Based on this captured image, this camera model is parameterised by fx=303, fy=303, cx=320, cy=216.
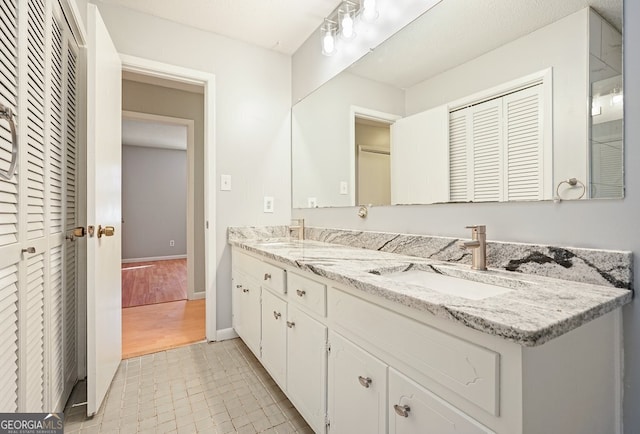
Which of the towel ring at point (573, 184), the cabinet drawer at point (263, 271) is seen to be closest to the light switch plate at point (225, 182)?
the cabinet drawer at point (263, 271)

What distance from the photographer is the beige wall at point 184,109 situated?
3176mm

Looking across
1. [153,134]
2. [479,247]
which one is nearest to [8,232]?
[479,247]

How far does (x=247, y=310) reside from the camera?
1.93 metres

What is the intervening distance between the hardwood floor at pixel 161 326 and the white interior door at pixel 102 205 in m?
0.38

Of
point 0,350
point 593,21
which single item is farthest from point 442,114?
point 0,350

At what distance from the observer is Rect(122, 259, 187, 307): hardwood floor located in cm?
343

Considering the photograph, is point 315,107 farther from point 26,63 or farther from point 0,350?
point 0,350

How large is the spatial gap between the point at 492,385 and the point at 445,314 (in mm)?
148

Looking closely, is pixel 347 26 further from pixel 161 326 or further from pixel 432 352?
pixel 161 326

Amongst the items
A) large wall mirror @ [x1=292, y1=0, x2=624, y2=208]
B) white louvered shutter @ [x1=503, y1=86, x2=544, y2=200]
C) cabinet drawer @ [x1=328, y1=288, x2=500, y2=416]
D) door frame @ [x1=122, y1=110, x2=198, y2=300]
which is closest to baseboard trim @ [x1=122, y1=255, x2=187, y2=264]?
door frame @ [x1=122, y1=110, x2=198, y2=300]

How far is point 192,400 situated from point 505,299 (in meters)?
1.54

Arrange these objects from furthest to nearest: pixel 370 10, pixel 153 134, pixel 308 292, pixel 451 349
Answer: pixel 153 134 → pixel 370 10 → pixel 308 292 → pixel 451 349

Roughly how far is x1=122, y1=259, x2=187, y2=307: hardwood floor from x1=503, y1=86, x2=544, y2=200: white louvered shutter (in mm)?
3440

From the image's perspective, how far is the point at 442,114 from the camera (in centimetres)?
130
